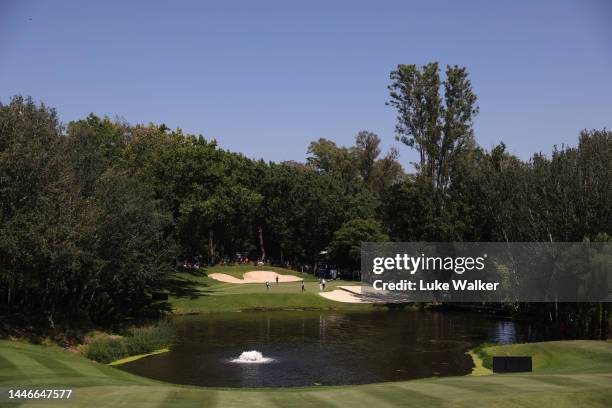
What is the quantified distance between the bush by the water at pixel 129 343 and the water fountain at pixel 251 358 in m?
8.11

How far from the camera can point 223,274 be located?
98750 mm

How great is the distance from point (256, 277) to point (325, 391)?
2912 inches

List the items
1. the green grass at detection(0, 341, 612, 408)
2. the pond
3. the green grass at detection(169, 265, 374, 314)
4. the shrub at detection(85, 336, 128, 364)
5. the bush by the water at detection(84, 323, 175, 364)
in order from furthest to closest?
the green grass at detection(169, 265, 374, 314) < the bush by the water at detection(84, 323, 175, 364) < the shrub at detection(85, 336, 128, 364) < the pond < the green grass at detection(0, 341, 612, 408)

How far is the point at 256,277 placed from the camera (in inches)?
3947

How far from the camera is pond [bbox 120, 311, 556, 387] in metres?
37.4

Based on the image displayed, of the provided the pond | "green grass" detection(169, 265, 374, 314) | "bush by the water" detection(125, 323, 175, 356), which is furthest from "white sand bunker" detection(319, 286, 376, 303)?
"bush by the water" detection(125, 323, 175, 356)

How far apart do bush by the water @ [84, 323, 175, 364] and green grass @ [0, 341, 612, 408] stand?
10124 mm

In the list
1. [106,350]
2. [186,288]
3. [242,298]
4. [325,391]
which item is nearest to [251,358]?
[106,350]

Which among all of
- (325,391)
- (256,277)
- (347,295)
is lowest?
(325,391)

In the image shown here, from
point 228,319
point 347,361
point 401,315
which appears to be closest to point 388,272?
point 401,315

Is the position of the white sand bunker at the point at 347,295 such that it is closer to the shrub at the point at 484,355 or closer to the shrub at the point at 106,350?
the shrub at the point at 484,355

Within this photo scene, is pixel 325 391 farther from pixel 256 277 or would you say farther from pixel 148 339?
pixel 256 277

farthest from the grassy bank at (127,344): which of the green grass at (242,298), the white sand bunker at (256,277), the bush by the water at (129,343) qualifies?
the white sand bunker at (256,277)

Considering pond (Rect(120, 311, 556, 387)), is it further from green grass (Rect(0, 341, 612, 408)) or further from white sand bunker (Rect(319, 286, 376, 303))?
green grass (Rect(0, 341, 612, 408))
